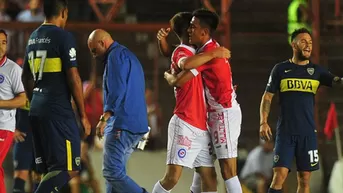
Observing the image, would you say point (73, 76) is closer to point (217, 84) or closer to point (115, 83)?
point (115, 83)

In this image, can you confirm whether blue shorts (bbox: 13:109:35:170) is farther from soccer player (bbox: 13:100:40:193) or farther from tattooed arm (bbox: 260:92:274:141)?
tattooed arm (bbox: 260:92:274:141)

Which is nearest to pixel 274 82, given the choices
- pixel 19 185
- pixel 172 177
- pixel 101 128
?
pixel 172 177

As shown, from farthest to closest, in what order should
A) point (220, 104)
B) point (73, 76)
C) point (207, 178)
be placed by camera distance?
point (207, 178)
point (220, 104)
point (73, 76)

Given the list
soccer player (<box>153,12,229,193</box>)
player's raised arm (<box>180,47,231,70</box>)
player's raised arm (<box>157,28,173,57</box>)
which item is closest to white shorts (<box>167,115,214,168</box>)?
soccer player (<box>153,12,229,193</box>)

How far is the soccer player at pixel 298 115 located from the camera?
30.1 ft

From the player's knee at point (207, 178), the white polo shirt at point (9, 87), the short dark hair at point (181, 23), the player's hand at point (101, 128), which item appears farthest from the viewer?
the white polo shirt at point (9, 87)

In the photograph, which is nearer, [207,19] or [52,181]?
[52,181]

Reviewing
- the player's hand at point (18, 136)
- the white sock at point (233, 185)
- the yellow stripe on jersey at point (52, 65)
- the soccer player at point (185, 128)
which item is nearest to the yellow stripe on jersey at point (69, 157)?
the yellow stripe on jersey at point (52, 65)

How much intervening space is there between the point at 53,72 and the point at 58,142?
0.62m

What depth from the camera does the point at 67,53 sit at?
Answer: 7.77m

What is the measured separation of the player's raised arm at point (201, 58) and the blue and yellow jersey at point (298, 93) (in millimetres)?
1319

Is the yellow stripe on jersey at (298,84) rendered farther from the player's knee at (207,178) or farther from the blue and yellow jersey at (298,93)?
the player's knee at (207,178)

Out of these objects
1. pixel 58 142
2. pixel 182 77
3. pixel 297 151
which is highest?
pixel 182 77

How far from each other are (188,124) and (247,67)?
5802 millimetres
